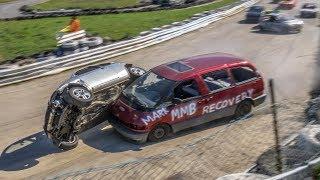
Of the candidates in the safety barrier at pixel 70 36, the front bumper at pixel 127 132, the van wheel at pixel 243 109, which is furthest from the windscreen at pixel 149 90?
the safety barrier at pixel 70 36

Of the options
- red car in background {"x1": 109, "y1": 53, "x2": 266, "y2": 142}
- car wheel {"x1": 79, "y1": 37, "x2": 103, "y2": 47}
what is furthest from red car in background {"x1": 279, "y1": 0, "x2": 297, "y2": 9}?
red car in background {"x1": 109, "y1": 53, "x2": 266, "y2": 142}

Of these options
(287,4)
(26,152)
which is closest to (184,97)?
(26,152)

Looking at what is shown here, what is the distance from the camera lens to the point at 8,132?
43.2 feet

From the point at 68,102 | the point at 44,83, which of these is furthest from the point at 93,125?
the point at 44,83

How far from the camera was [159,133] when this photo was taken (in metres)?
11.8

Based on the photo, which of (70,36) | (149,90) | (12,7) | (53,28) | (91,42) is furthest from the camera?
(12,7)

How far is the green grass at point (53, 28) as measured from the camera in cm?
2248

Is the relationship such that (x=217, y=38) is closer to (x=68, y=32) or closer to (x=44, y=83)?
(x=68, y=32)

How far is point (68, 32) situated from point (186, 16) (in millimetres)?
9827

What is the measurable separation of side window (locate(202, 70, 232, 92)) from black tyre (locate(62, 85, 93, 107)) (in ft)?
9.30

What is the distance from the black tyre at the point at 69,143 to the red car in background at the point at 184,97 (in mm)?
1004

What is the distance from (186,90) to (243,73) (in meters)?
1.94

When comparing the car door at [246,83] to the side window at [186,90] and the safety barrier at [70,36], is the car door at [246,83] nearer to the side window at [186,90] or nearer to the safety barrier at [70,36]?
the side window at [186,90]

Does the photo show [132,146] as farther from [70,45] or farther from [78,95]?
[70,45]
